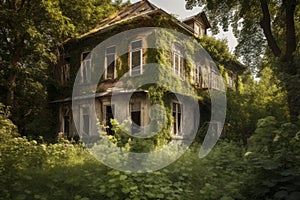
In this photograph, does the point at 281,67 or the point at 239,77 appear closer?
the point at 281,67

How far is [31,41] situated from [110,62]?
513 centimetres

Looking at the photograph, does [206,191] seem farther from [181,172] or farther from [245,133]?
[245,133]

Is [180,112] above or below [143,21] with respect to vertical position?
below

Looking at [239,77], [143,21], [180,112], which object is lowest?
[180,112]

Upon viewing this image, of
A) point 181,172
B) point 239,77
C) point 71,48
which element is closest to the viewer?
point 181,172

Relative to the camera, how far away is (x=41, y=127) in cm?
1895

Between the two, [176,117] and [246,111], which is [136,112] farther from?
[246,111]

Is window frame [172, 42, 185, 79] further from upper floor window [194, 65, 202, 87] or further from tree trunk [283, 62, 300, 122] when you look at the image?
tree trunk [283, 62, 300, 122]

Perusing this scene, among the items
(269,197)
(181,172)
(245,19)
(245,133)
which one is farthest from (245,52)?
(269,197)

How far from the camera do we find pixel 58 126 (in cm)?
1983

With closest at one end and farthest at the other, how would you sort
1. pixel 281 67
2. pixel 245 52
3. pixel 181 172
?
pixel 181 172
pixel 281 67
pixel 245 52

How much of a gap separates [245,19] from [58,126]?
13.5 meters

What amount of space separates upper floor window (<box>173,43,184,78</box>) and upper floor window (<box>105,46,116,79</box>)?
3.52 m

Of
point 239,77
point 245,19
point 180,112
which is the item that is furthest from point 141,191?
point 239,77
